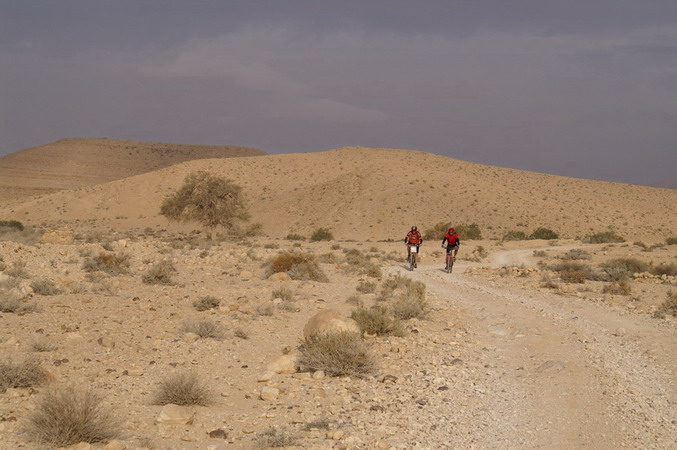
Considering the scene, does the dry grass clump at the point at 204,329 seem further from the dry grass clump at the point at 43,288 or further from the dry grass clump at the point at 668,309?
the dry grass clump at the point at 668,309

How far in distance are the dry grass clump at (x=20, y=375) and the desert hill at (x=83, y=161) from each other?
395 feet

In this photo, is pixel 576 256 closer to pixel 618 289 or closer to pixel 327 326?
pixel 618 289

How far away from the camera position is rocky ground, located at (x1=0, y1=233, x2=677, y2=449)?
20.6 ft

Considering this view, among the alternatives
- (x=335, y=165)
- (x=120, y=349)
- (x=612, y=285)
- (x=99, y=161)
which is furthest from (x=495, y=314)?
(x=99, y=161)

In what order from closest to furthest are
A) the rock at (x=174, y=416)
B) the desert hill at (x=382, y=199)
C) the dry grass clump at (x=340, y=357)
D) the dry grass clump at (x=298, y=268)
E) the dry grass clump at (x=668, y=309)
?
1. the rock at (x=174, y=416)
2. the dry grass clump at (x=340, y=357)
3. the dry grass clump at (x=668, y=309)
4. the dry grass clump at (x=298, y=268)
5. the desert hill at (x=382, y=199)

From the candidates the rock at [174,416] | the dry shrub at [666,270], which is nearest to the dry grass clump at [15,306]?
the rock at [174,416]

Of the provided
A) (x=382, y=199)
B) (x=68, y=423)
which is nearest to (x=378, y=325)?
(x=68, y=423)

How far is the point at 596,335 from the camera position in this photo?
11.3 m

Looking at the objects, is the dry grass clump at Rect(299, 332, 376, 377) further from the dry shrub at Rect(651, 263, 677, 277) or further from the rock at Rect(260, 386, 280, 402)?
the dry shrub at Rect(651, 263, 677, 277)

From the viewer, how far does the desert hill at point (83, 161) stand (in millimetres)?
125438

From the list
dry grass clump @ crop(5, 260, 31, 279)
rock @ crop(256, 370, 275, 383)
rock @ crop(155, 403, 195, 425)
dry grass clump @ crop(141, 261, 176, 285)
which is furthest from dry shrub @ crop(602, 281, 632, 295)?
dry grass clump @ crop(5, 260, 31, 279)

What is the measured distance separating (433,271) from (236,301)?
11309mm

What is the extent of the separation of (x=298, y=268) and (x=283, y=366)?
37.2 feet

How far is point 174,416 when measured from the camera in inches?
259
